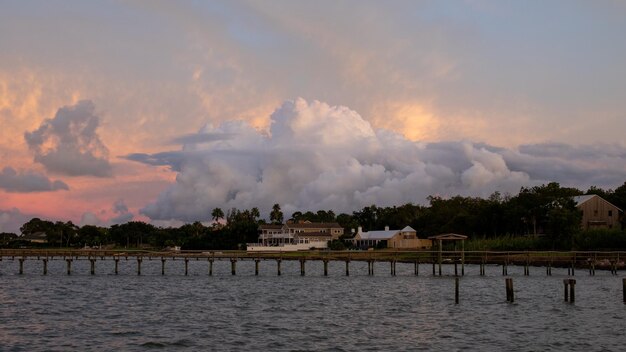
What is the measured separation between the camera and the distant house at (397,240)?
476 ft

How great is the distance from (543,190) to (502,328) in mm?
102301

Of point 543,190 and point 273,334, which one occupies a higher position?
point 543,190

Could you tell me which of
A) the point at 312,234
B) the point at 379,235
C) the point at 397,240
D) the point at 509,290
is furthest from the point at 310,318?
the point at 312,234

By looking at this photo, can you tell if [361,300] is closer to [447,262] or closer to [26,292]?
[26,292]

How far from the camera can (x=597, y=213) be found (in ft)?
361

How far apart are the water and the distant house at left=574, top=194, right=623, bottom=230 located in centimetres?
5061

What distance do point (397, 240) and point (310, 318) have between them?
111m

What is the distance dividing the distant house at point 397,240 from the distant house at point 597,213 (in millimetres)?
38820

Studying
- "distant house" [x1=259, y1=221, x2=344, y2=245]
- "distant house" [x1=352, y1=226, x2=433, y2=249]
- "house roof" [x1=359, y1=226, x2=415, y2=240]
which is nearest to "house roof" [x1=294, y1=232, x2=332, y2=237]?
"distant house" [x1=259, y1=221, x2=344, y2=245]

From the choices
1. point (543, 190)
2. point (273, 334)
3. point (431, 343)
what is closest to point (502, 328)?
point (431, 343)

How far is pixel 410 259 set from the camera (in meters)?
110

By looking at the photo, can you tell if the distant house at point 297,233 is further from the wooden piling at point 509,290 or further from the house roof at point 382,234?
the wooden piling at point 509,290

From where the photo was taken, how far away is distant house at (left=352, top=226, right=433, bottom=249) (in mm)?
145125

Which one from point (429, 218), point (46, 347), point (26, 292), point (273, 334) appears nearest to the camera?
point (46, 347)
